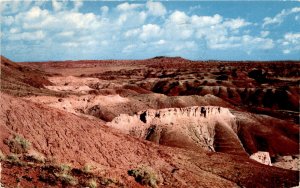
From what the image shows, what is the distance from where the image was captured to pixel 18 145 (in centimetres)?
1474

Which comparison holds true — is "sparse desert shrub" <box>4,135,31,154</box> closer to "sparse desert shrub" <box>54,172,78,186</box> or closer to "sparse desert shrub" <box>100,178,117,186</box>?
"sparse desert shrub" <box>54,172,78,186</box>

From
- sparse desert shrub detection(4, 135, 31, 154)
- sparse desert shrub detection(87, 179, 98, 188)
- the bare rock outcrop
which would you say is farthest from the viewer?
the bare rock outcrop

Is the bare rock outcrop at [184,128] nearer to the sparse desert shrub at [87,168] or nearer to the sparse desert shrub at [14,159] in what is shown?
the sparse desert shrub at [87,168]

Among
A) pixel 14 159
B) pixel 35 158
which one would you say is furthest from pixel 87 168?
pixel 14 159

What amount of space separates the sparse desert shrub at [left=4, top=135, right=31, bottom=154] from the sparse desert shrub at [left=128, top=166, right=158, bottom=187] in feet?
13.4

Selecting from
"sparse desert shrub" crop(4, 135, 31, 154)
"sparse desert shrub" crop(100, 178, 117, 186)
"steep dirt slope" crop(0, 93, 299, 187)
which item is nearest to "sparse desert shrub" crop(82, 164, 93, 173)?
"steep dirt slope" crop(0, 93, 299, 187)

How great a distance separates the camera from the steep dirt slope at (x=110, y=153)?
622 inches

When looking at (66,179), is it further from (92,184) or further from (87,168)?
(87,168)

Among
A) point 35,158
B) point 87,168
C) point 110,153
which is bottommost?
point 110,153

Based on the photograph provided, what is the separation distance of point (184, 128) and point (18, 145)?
102 feet

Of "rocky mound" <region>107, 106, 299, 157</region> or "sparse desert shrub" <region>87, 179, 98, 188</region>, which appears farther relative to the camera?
"rocky mound" <region>107, 106, 299, 157</region>

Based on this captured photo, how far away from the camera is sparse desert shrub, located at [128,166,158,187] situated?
14703 mm

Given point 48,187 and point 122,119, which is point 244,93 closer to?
point 122,119

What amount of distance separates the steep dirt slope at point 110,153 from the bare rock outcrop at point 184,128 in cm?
2021
